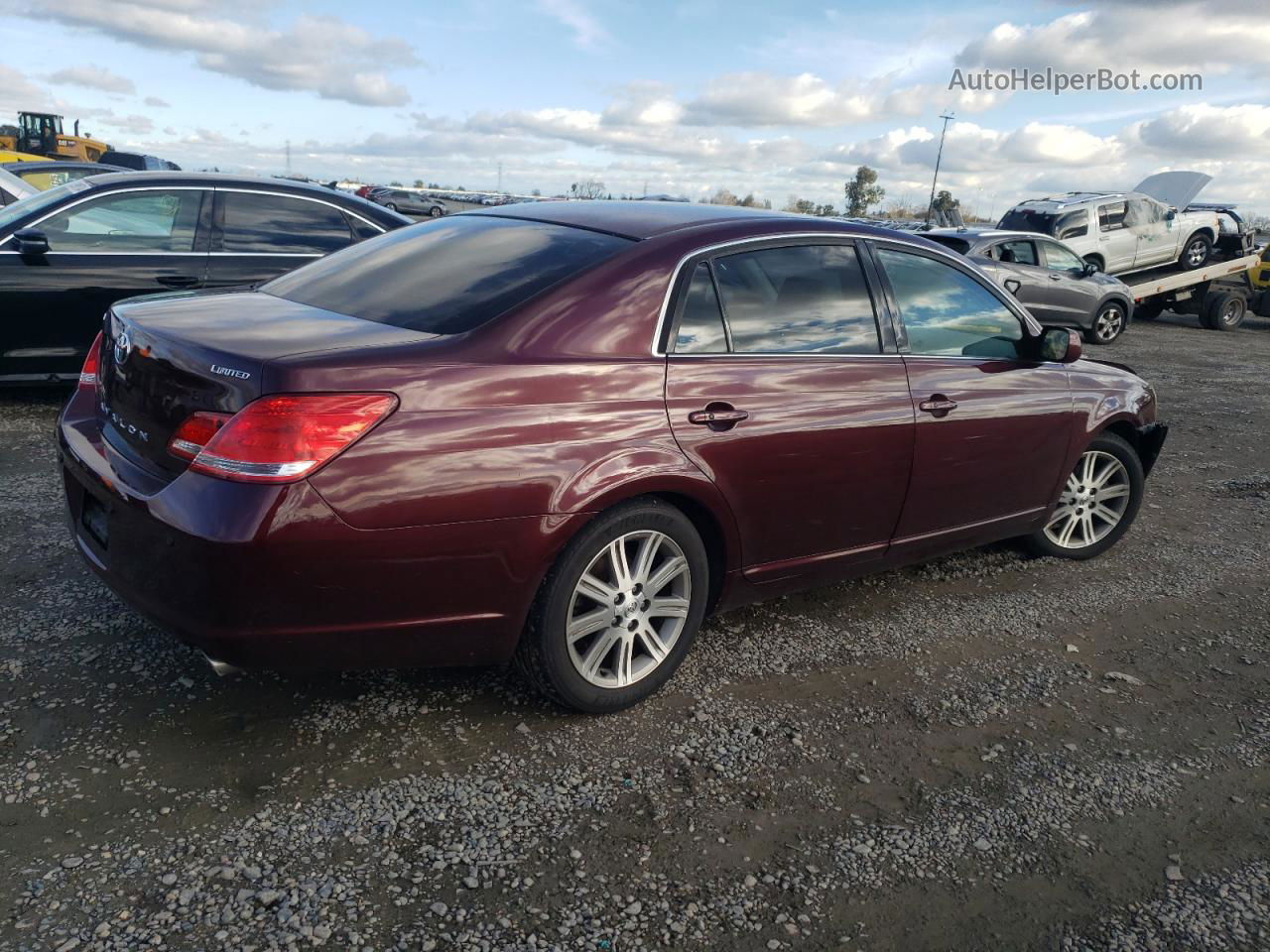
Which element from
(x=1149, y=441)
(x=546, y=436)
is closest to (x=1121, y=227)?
(x=1149, y=441)

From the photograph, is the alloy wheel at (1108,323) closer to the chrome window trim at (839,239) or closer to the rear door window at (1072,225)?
the rear door window at (1072,225)

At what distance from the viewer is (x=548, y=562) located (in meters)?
2.91

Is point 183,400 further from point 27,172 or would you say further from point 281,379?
point 27,172

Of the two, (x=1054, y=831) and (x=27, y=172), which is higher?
(x=27, y=172)

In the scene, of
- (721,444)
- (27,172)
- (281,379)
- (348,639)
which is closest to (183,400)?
(281,379)

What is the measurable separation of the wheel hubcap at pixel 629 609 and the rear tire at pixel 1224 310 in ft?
57.2

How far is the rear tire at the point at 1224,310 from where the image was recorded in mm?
17281

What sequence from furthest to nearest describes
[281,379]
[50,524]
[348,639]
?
[50,524]
[348,639]
[281,379]

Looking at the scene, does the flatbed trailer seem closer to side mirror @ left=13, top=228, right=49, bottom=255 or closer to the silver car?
side mirror @ left=13, top=228, right=49, bottom=255

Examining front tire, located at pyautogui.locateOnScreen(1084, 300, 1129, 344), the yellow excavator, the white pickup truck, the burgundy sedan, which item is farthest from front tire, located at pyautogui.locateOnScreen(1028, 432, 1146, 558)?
the yellow excavator

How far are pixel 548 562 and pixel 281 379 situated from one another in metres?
0.89

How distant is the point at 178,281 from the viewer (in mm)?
6773

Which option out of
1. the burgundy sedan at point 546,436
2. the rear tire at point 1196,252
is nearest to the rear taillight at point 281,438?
the burgundy sedan at point 546,436

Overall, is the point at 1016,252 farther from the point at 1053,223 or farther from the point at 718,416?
the point at 718,416
